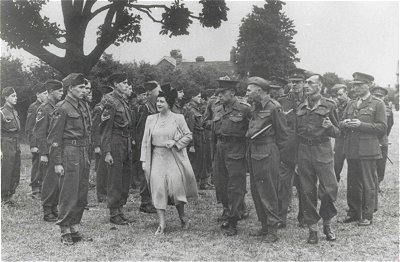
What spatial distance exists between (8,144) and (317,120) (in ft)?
18.4

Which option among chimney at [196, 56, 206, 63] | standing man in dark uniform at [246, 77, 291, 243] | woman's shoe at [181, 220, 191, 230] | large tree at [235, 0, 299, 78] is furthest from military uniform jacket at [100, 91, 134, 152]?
chimney at [196, 56, 206, 63]

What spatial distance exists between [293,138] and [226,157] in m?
0.98

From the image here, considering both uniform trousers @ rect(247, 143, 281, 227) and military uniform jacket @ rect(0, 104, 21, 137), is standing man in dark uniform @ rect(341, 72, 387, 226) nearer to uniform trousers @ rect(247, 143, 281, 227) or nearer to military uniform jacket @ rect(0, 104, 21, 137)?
uniform trousers @ rect(247, 143, 281, 227)

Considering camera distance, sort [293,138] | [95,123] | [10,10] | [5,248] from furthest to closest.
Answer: [10,10] → [95,123] → [293,138] → [5,248]

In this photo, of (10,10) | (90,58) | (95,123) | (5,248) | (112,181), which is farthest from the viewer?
(90,58)

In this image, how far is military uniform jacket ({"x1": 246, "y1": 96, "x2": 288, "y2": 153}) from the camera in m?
5.73

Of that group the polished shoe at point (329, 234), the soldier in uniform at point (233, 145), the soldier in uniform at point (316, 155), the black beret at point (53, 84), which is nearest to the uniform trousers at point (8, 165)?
the black beret at point (53, 84)

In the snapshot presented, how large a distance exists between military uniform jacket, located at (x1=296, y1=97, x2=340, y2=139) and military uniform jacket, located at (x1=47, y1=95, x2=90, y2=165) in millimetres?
2864

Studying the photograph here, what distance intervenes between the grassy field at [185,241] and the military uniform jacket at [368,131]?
1.09 meters

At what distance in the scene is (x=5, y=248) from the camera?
5.47m

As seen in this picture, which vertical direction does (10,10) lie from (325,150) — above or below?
above

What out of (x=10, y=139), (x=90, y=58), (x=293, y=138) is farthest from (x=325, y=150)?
(x=90, y=58)

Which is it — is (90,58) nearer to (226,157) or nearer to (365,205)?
(226,157)

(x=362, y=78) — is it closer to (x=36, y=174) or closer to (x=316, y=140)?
(x=316, y=140)
